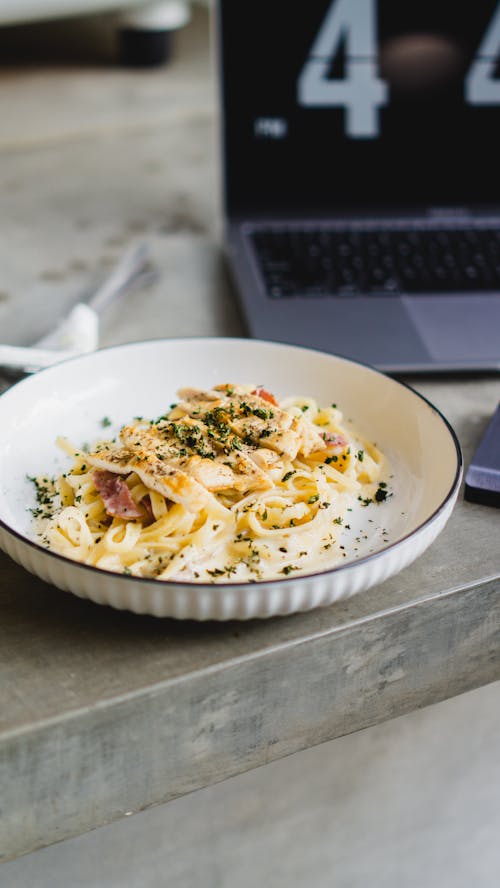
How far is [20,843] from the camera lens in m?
0.68

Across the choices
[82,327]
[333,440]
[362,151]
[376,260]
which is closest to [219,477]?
[333,440]

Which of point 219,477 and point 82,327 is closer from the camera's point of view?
point 219,477

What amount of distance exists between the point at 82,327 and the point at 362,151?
64cm

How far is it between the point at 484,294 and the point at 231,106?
0.50 m

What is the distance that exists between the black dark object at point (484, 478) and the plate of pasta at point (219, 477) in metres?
0.07

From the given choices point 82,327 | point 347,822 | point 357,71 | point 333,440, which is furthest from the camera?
point 357,71

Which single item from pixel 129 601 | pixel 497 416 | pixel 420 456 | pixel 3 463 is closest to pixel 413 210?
pixel 497 416

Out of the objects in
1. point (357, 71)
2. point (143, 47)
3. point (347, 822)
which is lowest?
point (347, 822)

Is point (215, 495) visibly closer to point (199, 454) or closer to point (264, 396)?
point (199, 454)

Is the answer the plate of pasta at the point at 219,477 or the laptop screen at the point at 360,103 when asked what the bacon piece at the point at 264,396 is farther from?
the laptop screen at the point at 360,103

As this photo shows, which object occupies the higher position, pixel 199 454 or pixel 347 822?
pixel 199 454

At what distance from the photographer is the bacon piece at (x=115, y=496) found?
73 centimetres

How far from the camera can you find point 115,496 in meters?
0.74

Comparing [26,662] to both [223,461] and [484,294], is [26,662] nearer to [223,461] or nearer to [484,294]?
[223,461]
